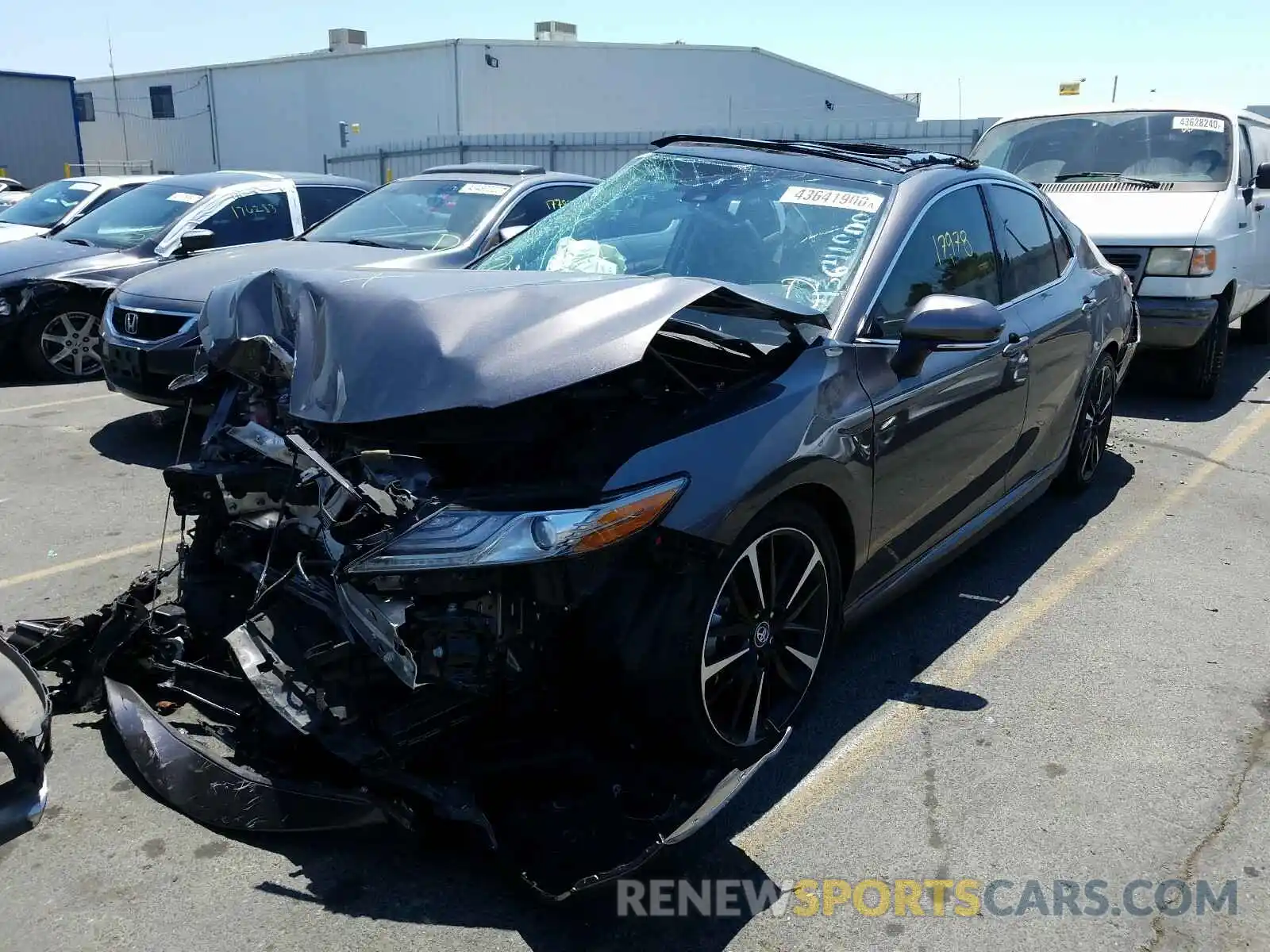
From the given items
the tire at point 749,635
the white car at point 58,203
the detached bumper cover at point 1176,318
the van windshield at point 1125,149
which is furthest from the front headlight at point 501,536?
the white car at point 58,203

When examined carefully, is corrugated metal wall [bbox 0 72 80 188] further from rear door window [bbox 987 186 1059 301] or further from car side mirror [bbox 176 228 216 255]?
rear door window [bbox 987 186 1059 301]

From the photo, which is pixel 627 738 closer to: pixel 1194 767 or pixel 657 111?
pixel 1194 767

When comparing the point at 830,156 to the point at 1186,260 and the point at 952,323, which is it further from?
the point at 1186,260

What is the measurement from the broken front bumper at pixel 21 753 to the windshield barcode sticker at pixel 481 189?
583 cm

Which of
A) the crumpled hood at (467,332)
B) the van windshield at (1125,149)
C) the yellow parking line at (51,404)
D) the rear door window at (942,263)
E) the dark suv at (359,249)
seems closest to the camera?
the crumpled hood at (467,332)

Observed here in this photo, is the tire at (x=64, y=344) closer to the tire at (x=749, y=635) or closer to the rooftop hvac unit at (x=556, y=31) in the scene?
the tire at (x=749, y=635)

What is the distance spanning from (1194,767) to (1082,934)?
3.30 feet

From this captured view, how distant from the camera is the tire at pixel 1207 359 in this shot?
8094 mm

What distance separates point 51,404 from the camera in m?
8.09

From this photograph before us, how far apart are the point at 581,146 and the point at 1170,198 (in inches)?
502

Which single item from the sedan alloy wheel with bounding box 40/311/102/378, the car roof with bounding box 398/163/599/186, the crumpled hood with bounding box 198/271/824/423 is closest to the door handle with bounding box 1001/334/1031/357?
the crumpled hood with bounding box 198/271/824/423

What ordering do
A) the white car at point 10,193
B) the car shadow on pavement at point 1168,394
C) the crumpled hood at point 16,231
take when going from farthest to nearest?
the white car at point 10,193
the crumpled hood at point 16,231
the car shadow on pavement at point 1168,394

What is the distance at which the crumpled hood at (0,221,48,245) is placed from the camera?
10.6 metres

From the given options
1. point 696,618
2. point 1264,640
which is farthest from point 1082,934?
point 1264,640
